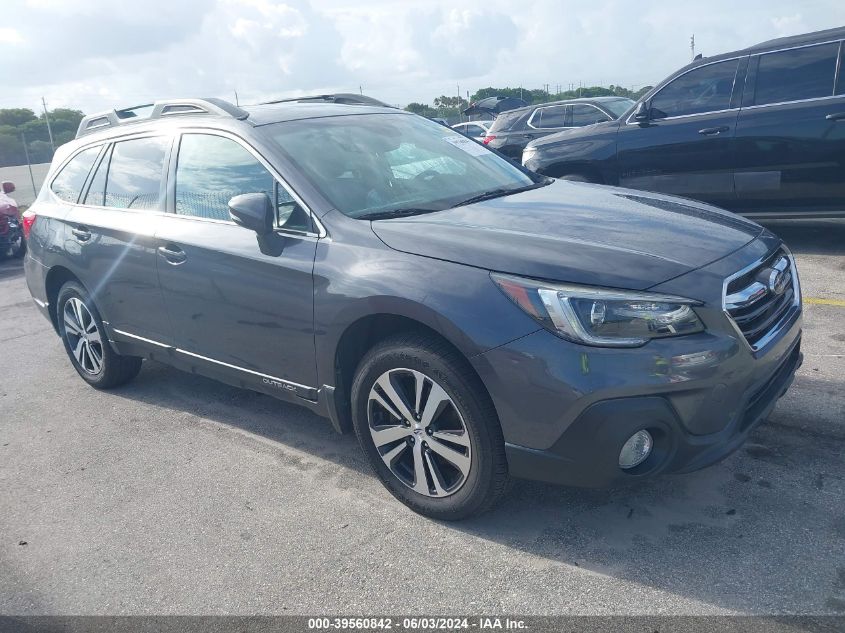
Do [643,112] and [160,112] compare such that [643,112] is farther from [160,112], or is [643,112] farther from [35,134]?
[35,134]

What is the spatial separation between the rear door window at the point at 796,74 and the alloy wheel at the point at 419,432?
5.43 meters

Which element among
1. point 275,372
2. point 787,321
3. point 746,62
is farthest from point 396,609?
point 746,62

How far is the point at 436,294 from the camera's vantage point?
2.97m

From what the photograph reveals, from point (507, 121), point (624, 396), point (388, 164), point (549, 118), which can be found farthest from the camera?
point (507, 121)

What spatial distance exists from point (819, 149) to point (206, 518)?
19.3ft

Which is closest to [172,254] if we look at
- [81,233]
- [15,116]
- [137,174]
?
[137,174]

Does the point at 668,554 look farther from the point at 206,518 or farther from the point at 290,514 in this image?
the point at 206,518

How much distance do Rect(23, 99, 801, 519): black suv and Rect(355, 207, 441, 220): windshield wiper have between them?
0.02 m

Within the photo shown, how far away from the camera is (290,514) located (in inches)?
135

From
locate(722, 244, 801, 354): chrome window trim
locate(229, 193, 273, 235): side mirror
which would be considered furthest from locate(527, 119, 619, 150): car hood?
locate(229, 193, 273, 235): side mirror

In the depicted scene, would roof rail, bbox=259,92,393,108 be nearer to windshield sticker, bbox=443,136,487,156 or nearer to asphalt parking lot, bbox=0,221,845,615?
windshield sticker, bbox=443,136,487,156

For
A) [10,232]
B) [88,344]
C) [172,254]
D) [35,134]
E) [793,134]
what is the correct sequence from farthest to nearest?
[35,134] → [10,232] → [793,134] → [88,344] → [172,254]

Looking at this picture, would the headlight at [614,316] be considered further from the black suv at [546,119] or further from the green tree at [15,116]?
the green tree at [15,116]

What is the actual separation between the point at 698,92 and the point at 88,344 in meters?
5.87
